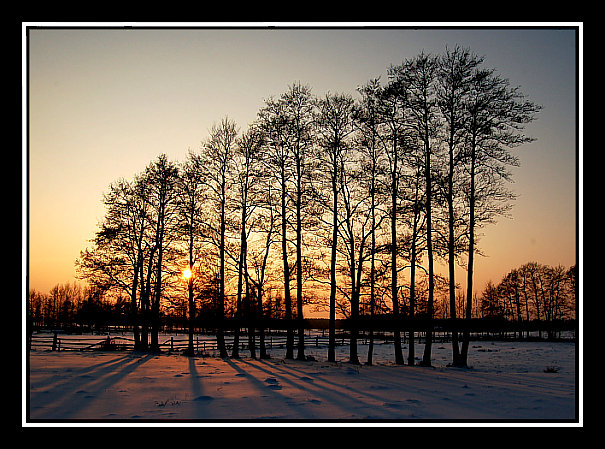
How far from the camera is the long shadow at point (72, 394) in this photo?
10.7 m

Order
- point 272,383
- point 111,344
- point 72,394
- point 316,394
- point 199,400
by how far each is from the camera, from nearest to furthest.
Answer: point 199,400, point 72,394, point 316,394, point 272,383, point 111,344

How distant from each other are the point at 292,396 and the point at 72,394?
584 cm

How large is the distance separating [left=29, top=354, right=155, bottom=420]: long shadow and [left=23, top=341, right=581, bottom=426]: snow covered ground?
23 millimetres

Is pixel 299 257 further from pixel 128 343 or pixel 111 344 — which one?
pixel 128 343

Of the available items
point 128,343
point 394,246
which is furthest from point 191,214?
point 128,343

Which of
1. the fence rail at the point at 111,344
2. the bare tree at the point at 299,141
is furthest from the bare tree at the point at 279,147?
the fence rail at the point at 111,344

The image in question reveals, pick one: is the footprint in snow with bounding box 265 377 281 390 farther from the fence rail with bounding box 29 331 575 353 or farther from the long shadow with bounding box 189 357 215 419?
the fence rail with bounding box 29 331 575 353

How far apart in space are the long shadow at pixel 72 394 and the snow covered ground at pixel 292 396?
0.08 feet

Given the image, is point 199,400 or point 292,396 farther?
point 292,396

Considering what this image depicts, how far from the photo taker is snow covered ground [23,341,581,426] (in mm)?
10163

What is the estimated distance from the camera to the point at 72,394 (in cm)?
1275
